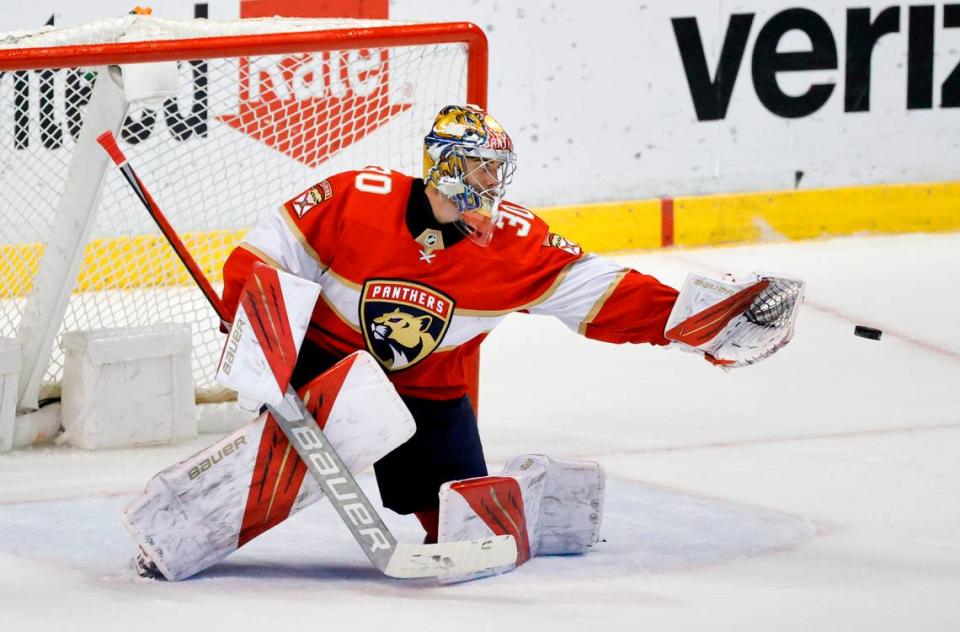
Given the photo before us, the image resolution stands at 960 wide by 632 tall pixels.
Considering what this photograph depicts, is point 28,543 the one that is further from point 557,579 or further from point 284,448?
point 557,579

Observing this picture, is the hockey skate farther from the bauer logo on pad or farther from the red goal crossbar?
the red goal crossbar

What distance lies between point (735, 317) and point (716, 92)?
129 inches

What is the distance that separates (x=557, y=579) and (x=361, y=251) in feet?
2.19

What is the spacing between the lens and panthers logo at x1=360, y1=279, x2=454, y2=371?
118 inches

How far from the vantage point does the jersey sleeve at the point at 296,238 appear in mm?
2957

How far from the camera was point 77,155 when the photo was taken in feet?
12.9

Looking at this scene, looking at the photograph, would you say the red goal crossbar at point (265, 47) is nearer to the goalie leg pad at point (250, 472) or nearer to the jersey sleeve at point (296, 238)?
the jersey sleeve at point (296, 238)

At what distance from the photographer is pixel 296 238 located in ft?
9.78

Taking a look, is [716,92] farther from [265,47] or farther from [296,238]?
[296,238]

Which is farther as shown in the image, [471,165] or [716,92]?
[716,92]

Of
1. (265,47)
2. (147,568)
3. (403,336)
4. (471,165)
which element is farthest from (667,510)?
(265,47)

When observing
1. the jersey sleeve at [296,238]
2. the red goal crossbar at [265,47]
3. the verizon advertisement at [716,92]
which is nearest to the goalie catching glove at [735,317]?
the jersey sleeve at [296,238]

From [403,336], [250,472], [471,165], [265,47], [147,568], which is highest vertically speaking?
[265,47]

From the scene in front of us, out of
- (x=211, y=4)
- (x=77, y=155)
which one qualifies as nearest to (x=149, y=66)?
(x=77, y=155)
